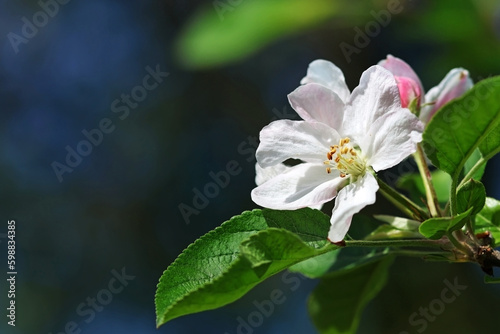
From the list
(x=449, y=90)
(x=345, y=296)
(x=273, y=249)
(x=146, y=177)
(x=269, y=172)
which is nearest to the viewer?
(x=273, y=249)

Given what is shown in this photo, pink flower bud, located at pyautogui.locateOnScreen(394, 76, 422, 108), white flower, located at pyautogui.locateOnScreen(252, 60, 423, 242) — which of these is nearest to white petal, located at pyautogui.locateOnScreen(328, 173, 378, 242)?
white flower, located at pyautogui.locateOnScreen(252, 60, 423, 242)

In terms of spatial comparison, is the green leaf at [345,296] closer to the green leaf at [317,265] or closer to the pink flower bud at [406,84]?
the green leaf at [317,265]

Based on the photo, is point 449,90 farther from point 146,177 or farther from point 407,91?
point 146,177

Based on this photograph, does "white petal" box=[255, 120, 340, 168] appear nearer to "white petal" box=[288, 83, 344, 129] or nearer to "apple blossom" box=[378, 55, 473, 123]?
"white petal" box=[288, 83, 344, 129]

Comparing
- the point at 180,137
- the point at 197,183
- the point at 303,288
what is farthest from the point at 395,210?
the point at 180,137

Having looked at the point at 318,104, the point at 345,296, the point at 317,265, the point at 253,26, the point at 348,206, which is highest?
the point at 253,26

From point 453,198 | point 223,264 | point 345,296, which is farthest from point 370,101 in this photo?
point 345,296

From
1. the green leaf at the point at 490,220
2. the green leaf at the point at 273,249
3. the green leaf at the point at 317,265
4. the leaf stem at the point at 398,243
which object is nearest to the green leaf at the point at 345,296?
the green leaf at the point at 317,265
